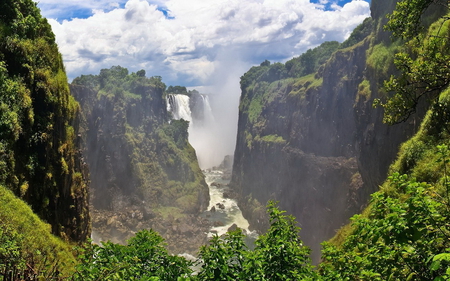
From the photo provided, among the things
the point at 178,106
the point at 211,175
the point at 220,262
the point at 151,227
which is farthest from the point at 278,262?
the point at 211,175

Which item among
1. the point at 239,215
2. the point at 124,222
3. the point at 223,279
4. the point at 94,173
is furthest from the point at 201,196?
the point at 223,279

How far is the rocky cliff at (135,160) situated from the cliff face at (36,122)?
3872cm

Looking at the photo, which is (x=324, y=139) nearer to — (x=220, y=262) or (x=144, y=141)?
(x=144, y=141)

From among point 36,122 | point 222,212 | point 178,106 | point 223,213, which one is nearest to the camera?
point 36,122

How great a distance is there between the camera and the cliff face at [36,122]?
14.3 metres

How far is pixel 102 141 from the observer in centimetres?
6756

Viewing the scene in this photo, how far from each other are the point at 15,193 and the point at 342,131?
4605cm

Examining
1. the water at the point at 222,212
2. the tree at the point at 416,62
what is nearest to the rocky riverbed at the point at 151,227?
the water at the point at 222,212

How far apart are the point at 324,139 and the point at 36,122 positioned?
152 ft

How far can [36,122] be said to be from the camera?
16.6 metres

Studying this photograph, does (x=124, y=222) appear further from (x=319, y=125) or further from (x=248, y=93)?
(x=248, y=93)

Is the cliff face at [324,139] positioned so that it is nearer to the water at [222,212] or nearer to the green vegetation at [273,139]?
the green vegetation at [273,139]

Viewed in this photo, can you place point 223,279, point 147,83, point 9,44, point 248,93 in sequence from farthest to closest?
point 248,93 < point 147,83 < point 9,44 < point 223,279

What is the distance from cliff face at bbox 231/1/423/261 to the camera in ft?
124
